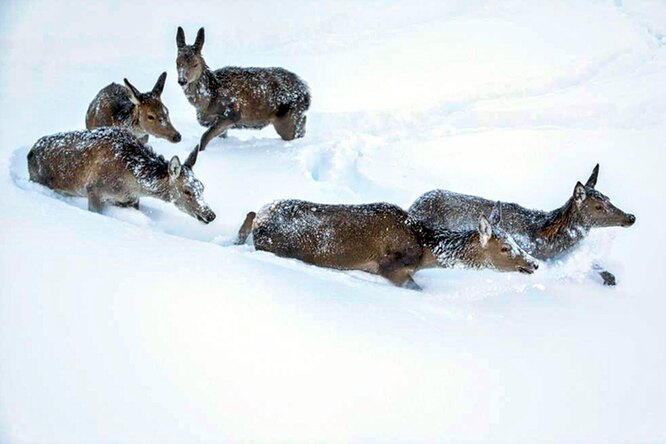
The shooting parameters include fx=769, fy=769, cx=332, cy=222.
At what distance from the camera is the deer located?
6.91 metres

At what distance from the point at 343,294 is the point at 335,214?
1.25m

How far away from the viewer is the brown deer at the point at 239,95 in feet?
29.4

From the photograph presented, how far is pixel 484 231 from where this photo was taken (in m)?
6.38

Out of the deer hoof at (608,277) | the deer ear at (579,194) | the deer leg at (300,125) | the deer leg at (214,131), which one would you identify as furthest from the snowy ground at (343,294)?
the deer ear at (579,194)

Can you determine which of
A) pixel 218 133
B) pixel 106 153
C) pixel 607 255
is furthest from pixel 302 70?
pixel 607 255

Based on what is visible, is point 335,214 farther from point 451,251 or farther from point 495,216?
point 495,216

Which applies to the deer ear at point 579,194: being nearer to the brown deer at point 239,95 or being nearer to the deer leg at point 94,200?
the brown deer at point 239,95

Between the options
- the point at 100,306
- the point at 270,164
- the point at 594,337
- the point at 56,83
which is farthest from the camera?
the point at 56,83

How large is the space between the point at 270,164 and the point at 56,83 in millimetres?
3938

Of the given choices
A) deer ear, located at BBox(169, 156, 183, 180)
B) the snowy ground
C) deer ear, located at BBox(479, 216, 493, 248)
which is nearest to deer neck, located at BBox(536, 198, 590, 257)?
the snowy ground

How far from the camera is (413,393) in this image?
4.29 metres

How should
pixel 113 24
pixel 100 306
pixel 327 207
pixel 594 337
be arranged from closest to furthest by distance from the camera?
pixel 100 306
pixel 594 337
pixel 327 207
pixel 113 24

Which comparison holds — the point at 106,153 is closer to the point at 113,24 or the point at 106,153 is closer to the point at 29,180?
the point at 29,180

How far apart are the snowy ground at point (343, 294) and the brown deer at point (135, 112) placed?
503mm
